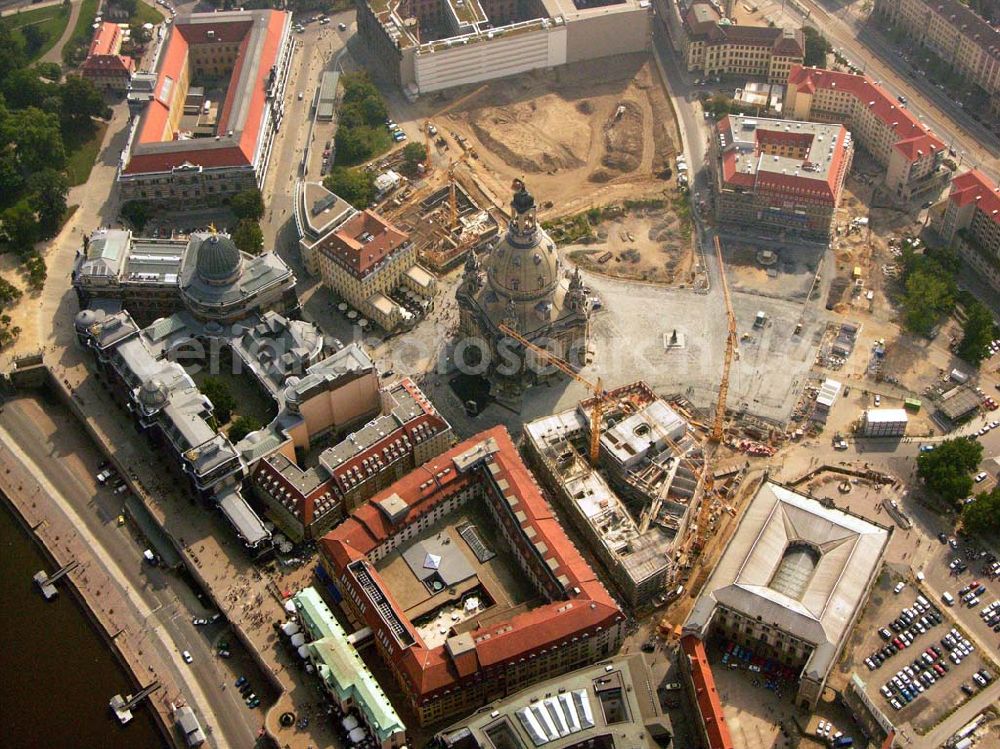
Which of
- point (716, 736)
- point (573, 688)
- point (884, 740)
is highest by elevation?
point (573, 688)

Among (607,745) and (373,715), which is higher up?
(373,715)

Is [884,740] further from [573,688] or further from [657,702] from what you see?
[573,688]

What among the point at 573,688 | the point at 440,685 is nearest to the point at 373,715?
the point at 440,685

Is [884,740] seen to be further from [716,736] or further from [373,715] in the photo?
[373,715]

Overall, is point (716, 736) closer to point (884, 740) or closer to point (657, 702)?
point (657, 702)

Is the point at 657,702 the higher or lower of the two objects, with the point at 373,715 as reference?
lower

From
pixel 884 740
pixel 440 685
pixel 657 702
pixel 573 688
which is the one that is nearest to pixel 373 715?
pixel 440 685

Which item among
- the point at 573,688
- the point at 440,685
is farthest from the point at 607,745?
the point at 440,685
